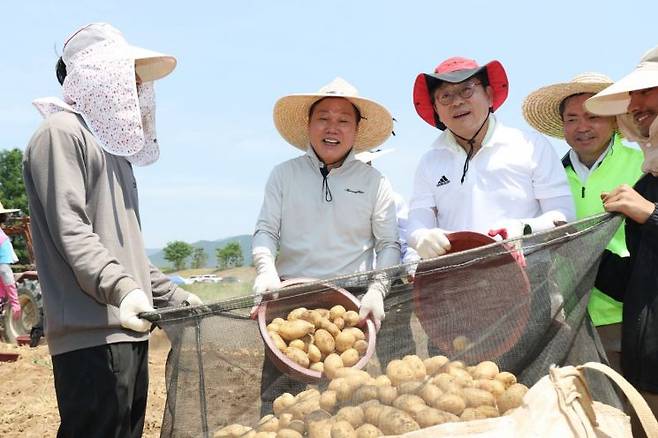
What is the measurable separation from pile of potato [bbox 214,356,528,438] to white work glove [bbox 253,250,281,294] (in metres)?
0.71

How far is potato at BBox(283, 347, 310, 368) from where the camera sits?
2086 millimetres

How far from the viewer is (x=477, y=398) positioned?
1824mm

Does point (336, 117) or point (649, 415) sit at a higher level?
point (336, 117)

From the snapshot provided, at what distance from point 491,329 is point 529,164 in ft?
3.20

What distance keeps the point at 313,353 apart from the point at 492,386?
0.58 m

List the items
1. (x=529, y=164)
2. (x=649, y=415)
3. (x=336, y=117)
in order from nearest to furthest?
1. (x=649, y=415)
2. (x=529, y=164)
3. (x=336, y=117)

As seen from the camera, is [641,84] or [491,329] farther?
[641,84]

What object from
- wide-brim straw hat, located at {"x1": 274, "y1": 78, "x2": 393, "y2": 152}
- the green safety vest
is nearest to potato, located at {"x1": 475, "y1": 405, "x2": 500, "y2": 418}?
the green safety vest

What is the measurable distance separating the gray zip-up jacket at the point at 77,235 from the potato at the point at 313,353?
23.2 inches

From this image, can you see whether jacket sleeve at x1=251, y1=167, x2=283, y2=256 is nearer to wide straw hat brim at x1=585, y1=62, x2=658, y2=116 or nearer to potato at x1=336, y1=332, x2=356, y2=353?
potato at x1=336, y1=332, x2=356, y2=353

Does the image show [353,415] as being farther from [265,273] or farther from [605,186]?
[605,186]

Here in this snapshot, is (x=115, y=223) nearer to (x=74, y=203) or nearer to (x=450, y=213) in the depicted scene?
(x=74, y=203)

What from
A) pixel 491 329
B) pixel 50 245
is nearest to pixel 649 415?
pixel 491 329

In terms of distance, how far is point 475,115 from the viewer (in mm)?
2807
